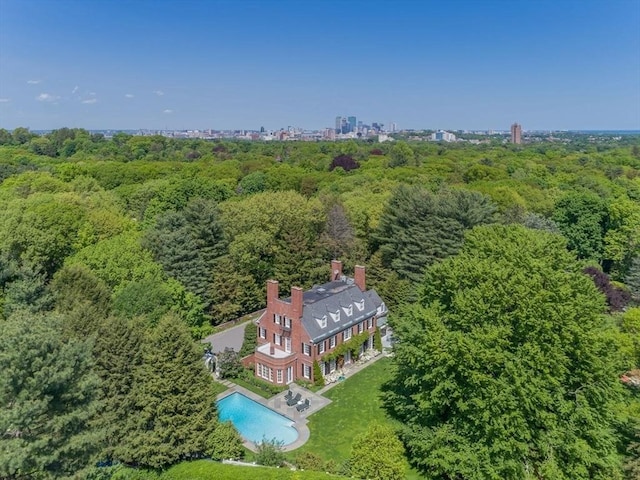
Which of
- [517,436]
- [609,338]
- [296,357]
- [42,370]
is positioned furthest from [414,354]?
[42,370]

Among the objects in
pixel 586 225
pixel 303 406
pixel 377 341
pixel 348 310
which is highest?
pixel 586 225

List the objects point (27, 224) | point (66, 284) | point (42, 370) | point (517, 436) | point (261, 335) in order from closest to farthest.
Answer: point (42, 370) < point (517, 436) < point (66, 284) < point (261, 335) < point (27, 224)

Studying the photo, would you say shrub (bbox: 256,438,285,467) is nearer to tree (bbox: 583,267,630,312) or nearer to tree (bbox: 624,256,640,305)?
tree (bbox: 583,267,630,312)

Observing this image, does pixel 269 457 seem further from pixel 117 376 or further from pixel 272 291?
pixel 272 291

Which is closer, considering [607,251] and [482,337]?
[482,337]

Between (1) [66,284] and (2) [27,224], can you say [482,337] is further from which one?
(2) [27,224]

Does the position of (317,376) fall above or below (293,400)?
above

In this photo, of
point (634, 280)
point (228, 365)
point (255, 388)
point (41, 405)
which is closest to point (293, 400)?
point (255, 388)

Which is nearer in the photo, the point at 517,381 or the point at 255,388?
the point at 517,381

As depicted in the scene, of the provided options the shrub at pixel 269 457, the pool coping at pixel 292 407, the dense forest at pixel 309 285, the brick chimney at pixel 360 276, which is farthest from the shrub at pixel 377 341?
the shrub at pixel 269 457
